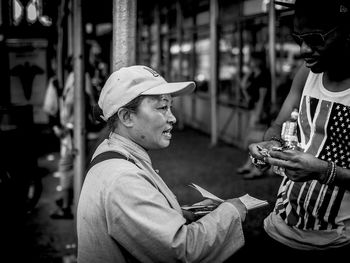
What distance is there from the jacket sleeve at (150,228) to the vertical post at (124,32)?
0.97 meters

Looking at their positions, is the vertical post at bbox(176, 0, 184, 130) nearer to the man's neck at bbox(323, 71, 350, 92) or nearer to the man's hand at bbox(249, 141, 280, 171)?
the man's hand at bbox(249, 141, 280, 171)

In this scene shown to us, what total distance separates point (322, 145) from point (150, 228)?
91 cm

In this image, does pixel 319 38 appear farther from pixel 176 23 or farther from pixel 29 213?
pixel 176 23

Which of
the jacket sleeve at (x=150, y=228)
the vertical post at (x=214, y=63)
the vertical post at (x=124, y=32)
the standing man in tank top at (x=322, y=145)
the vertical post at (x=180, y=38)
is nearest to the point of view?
the jacket sleeve at (x=150, y=228)

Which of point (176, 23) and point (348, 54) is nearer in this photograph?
point (348, 54)

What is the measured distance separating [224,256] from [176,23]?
45.7 feet

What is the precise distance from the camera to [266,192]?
704 centimetres

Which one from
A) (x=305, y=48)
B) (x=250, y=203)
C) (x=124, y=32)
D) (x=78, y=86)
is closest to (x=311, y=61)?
(x=305, y=48)

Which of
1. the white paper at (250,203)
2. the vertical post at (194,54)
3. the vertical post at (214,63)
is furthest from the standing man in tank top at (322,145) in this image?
the vertical post at (194,54)

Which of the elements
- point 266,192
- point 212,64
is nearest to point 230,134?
point 212,64

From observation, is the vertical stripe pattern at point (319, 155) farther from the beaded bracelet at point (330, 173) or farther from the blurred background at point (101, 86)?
the blurred background at point (101, 86)

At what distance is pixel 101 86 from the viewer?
4934mm

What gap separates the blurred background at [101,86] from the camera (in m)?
4.63

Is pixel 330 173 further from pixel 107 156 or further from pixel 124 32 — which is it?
pixel 124 32
